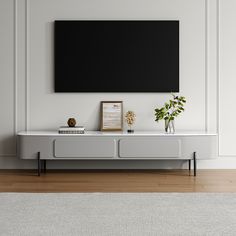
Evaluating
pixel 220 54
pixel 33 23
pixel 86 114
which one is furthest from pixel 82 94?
pixel 220 54

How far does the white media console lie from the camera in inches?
208

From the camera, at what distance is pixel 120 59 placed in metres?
5.72

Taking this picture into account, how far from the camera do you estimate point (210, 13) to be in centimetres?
575

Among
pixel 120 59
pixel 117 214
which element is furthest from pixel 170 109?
pixel 117 214

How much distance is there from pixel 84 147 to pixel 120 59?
1.22 m

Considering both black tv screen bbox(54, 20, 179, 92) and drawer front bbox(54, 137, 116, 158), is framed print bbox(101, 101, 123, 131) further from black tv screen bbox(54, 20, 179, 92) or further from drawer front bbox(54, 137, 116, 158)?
drawer front bbox(54, 137, 116, 158)

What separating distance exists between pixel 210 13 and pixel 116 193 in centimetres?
279

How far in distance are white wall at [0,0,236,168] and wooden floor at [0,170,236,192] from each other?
0.32 meters

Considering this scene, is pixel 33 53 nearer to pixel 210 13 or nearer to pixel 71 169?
pixel 71 169

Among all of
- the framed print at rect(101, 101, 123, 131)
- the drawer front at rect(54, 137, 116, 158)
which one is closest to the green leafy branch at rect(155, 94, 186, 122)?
the framed print at rect(101, 101, 123, 131)

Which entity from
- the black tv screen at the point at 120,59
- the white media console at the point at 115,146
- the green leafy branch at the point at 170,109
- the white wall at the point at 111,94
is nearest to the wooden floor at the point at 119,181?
the white media console at the point at 115,146

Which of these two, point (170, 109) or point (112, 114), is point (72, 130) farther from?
point (170, 109)

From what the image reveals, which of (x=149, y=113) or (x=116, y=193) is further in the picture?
(x=149, y=113)

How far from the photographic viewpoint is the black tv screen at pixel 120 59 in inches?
225
